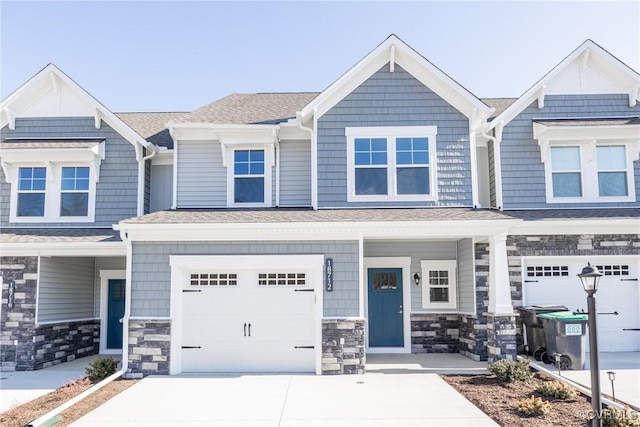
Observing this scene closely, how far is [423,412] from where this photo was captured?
7367 mm

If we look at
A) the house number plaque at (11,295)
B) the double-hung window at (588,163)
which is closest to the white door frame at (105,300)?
the house number plaque at (11,295)

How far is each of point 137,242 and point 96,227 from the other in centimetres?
274

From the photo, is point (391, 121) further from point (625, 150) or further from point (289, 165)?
point (625, 150)

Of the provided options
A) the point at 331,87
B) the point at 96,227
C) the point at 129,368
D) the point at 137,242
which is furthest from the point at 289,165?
the point at 129,368

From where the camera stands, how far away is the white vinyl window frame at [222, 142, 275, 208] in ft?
40.7

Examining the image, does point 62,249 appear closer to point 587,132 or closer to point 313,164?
point 313,164

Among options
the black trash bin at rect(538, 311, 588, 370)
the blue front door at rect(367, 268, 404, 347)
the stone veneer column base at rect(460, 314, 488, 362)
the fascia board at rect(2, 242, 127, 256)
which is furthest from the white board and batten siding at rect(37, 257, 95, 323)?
the black trash bin at rect(538, 311, 588, 370)

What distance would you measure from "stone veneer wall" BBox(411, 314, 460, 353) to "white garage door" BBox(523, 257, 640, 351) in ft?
6.67

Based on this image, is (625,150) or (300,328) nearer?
(300,328)

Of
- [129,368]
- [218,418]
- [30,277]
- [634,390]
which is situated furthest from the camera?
[30,277]

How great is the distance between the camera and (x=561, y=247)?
11.7 metres

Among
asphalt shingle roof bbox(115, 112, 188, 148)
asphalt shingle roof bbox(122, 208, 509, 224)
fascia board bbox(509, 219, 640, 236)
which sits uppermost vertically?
asphalt shingle roof bbox(115, 112, 188, 148)

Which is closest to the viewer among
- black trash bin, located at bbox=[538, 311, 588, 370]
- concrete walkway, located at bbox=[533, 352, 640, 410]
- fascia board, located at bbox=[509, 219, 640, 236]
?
concrete walkway, located at bbox=[533, 352, 640, 410]

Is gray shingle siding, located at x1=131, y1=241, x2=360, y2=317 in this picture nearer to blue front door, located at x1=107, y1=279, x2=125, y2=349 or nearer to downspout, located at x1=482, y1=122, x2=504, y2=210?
blue front door, located at x1=107, y1=279, x2=125, y2=349
